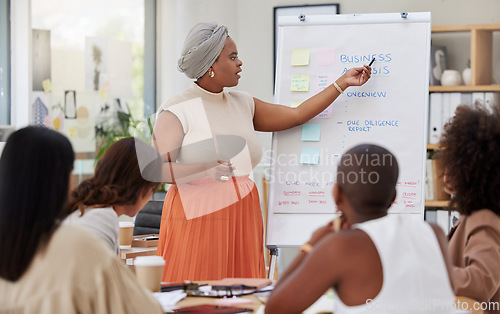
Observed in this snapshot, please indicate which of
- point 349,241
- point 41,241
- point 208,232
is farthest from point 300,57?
point 41,241

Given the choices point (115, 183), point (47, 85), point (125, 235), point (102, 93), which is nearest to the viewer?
point (115, 183)

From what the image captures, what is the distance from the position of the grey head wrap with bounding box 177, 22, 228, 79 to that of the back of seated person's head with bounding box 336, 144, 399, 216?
4.25 ft

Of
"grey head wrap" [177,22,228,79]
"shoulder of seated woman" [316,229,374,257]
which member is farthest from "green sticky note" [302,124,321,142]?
"shoulder of seated woman" [316,229,374,257]

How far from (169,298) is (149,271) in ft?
0.38

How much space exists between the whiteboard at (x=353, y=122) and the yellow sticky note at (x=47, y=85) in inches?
83.7

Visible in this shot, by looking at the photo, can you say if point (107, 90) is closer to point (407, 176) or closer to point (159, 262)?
point (407, 176)

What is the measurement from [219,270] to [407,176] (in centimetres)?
100

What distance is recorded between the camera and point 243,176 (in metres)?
2.73

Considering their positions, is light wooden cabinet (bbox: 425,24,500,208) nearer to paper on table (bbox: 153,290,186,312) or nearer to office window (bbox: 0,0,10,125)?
paper on table (bbox: 153,290,186,312)

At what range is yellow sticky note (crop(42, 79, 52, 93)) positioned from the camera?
4.46m

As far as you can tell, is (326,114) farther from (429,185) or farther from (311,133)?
(429,185)

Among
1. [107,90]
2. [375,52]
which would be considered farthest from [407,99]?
[107,90]

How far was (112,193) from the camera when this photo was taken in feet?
6.31

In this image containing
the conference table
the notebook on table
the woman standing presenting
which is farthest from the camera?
the woman standing presenting
